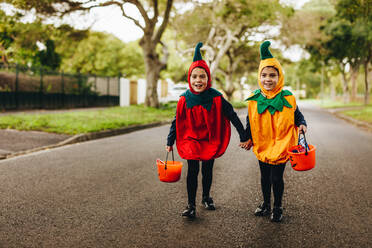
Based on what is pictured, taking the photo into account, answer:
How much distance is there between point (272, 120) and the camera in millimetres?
3607

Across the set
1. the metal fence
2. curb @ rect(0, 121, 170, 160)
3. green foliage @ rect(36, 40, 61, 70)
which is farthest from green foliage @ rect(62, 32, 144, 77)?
curb @ rect(0, 121, 170, 160)

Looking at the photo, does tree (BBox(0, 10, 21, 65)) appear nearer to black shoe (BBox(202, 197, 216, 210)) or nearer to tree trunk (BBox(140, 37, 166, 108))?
tree trunk (BBox(140, 37, 166, 108))

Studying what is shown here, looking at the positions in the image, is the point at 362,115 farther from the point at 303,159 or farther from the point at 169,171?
the point at 169,171

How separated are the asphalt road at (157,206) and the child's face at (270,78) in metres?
1.40

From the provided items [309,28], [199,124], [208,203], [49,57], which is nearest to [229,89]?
[309,28]

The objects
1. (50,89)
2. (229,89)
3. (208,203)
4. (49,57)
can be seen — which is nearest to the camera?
(208,203)

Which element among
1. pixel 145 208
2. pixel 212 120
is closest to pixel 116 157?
pixel 145 208

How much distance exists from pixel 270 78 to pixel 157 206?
190 centimetres

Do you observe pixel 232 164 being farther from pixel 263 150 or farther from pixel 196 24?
pixel 196 24

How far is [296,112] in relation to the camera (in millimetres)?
3676

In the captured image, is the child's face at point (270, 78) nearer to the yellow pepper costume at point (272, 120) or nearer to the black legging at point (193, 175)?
the yellow pepper costume at point (272, 120)

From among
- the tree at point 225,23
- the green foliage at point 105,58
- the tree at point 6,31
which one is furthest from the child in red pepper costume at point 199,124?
the green foliage at point 105,58

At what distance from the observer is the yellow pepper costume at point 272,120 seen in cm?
355

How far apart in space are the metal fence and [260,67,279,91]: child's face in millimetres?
14661
